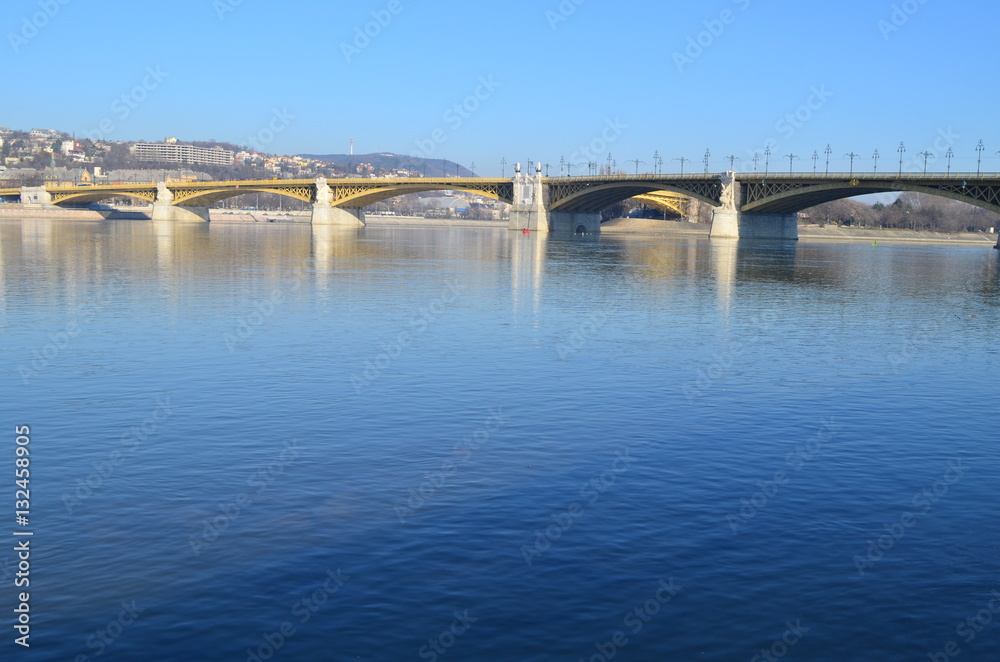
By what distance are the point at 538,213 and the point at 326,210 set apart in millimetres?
38344

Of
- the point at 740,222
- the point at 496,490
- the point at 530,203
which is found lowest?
the point at 496,490

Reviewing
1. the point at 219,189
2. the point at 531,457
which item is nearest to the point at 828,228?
the point at 219,189

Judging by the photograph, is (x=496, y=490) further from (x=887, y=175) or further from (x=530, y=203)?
(x=530, y=203)

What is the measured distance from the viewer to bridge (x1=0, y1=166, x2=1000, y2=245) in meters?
98.2

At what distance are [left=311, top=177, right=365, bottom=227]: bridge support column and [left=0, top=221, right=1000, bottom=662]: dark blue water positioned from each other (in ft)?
434

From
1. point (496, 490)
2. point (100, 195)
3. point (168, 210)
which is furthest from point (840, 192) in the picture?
point (100, 195)

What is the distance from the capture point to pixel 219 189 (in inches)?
6658

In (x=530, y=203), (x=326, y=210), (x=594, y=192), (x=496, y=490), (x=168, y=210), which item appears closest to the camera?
(x=496, y=490)

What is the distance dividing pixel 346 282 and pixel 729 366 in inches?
1080

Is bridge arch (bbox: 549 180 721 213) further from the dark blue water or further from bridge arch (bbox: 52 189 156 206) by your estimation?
the dark blue water

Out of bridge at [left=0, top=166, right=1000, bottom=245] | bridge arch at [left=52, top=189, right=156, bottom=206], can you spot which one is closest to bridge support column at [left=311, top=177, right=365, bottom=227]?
bridge at [left=0, top=166, right=1000, bottom=245]

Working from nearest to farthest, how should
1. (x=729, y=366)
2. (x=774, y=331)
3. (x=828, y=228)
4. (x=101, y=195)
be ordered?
1. (x=729, y=366)
2. (x=774, y=331)
3. (x=828, y=228)
4. (x=101, y=195)

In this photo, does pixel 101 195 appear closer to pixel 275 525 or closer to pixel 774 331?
pixel 774 331

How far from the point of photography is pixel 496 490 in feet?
44.8
